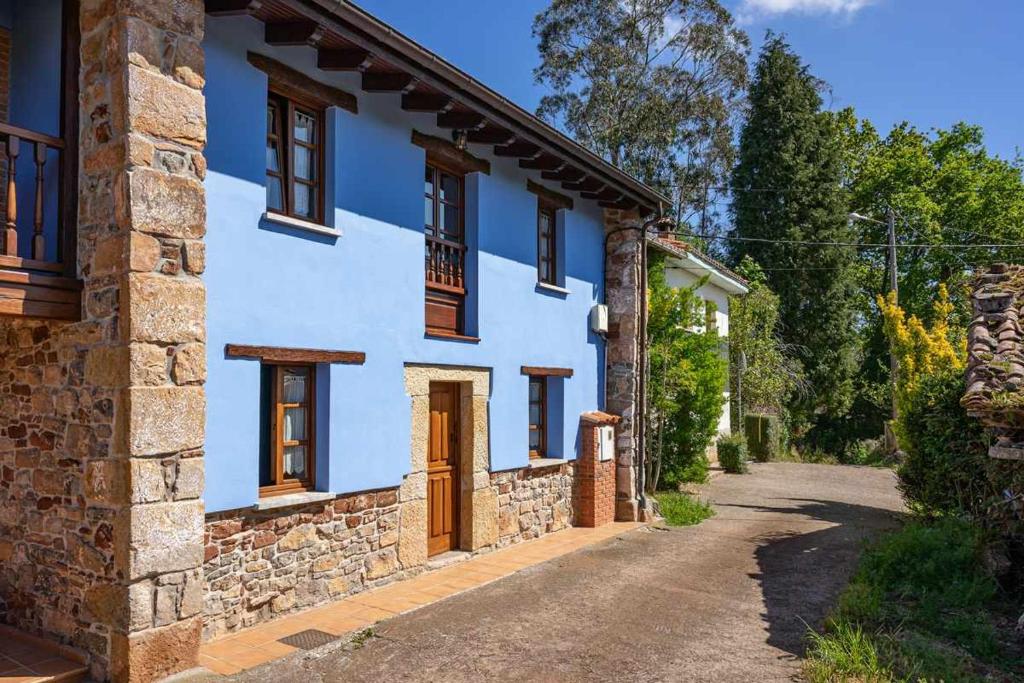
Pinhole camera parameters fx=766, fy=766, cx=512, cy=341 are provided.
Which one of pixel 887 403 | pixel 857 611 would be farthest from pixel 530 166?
pixel 887 403

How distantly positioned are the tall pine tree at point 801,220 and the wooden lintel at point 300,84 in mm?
20853

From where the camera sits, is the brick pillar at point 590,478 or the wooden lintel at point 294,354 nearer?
the wooden lintel at point 294,354

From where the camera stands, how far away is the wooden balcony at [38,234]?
4855 mm

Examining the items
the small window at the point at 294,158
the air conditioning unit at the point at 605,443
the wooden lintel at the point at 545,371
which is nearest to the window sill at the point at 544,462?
the air conditioning unit at the point at 605,443

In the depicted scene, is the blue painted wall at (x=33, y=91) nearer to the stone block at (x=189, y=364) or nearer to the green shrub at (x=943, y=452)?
the stone block at (x=189, y=364)

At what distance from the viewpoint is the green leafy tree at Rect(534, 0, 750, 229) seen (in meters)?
24.6

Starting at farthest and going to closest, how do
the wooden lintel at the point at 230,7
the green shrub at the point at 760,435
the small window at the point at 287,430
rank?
the green shrub at the point at 760,435
the small window at the point at 287,430
the wooden lintel at the point at 230,7

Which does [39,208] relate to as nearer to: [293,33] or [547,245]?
[293,33]

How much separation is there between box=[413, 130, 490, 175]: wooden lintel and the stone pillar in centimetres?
333

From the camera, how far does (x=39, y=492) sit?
543cm

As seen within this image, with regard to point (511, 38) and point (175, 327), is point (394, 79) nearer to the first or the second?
point (175, 327)

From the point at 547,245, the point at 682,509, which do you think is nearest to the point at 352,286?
the point at 547,245

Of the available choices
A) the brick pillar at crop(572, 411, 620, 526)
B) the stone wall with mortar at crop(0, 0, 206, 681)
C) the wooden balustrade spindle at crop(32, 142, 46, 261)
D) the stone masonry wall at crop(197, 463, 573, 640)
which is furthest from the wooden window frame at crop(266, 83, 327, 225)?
the brick pillar at crop(572, 411, 620, 526)

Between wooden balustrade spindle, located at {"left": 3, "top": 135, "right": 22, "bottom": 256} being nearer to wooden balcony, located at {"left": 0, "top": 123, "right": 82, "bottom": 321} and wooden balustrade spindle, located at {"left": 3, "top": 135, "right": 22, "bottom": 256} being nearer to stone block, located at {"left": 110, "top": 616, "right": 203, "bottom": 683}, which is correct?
wooden balcony, located at {"left": 0, "top": 123, "right": 82, "bottom": 321}
